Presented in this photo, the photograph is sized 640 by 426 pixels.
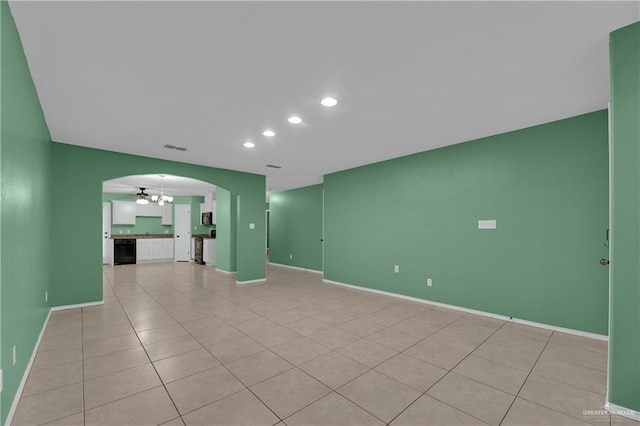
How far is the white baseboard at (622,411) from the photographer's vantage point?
1.91 metres

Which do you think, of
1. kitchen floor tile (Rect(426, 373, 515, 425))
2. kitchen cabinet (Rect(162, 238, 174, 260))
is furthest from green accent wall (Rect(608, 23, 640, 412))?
kitchen cabinet (Rect(162, 238, 174, 260))

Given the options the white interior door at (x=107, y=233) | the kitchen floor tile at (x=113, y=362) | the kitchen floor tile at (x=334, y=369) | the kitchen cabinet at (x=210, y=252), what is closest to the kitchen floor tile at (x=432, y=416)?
the kitchen floor tile at (x=334, y=369)

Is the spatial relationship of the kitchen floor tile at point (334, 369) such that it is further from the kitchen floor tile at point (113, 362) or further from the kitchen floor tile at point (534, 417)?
the kitchen floor tile at point (113, 362)

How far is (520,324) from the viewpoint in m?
3.76

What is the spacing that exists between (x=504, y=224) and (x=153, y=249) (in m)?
11.2

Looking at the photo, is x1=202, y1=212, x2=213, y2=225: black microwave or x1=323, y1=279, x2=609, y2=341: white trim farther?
x1=202, y1=212, x2=213, y2=225: black microwave

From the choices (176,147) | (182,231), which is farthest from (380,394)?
(182,231)

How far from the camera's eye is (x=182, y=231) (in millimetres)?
10734

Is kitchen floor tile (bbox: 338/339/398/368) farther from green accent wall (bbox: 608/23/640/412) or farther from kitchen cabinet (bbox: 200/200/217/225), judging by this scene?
kitchen cabinet (bbox: 200/200/217/225)

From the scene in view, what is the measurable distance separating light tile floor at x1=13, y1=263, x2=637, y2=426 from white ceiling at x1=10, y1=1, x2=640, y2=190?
267 centimetres

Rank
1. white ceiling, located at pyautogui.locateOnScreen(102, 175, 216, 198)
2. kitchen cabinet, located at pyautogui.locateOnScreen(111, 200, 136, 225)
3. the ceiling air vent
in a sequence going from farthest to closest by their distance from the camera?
kitchen cabinet, located at pyautogui.locateOnScreen(111, 200, 136, 225) → white ceiling, located at pyautogui.locateOnScreen(102, 175, 216, 198) → the ceiling air vent

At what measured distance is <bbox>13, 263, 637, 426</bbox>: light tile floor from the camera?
1938 mm

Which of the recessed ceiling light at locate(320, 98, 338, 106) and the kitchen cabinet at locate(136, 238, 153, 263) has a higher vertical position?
the recessed ceiling light at locate(320, 98, 338, 106)

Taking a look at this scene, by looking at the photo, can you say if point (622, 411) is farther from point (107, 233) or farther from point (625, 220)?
point (107, 233)
